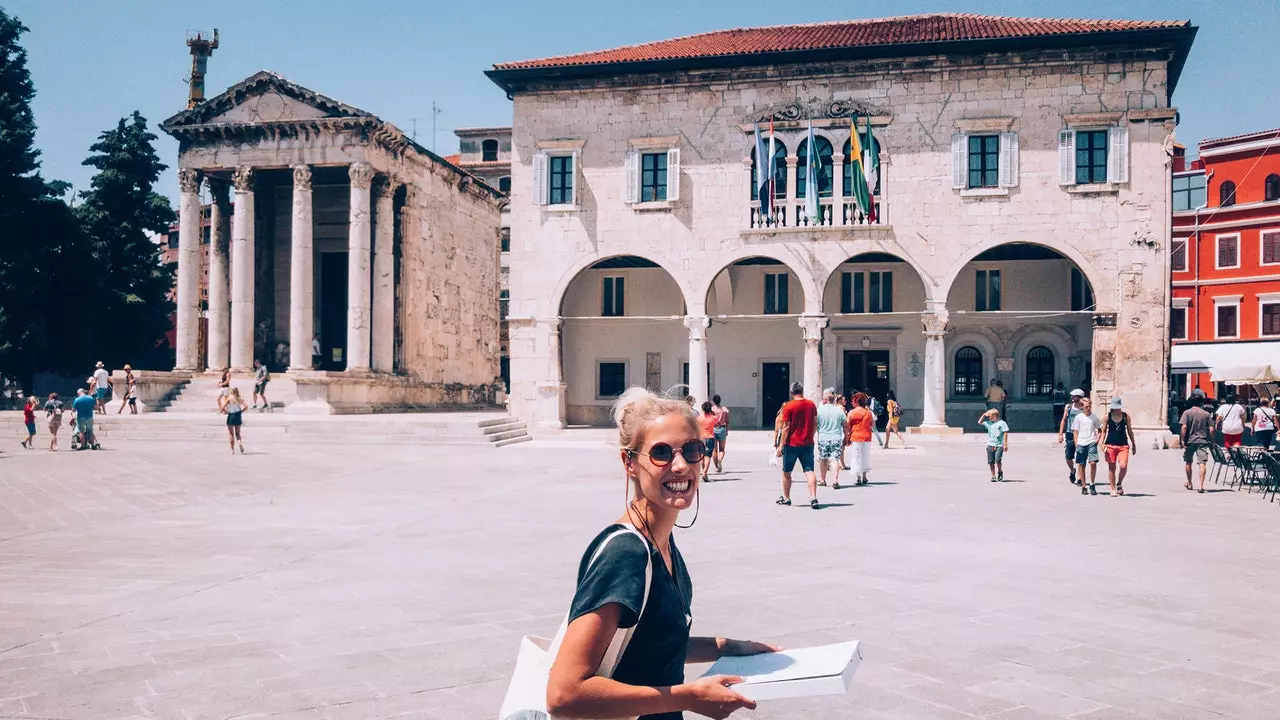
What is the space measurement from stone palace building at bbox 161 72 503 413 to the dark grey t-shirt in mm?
28843

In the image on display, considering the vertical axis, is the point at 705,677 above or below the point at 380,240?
below

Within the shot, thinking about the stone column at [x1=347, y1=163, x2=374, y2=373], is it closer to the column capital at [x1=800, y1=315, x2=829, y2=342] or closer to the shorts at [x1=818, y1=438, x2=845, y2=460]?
the column capital at [x1=800, y1=315, x2=829, y2=342]

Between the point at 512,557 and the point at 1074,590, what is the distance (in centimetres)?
466

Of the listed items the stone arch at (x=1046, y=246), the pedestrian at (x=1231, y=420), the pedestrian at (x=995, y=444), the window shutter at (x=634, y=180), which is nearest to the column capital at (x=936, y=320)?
the stone arch at (x=1046, y=246)

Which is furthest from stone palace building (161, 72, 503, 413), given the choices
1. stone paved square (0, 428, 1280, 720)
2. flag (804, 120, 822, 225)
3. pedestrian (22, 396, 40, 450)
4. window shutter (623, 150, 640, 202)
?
stone paved square (0, 428, 1280, 720)

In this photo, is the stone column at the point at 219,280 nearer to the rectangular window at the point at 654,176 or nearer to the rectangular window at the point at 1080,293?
the rectangular window at the point at 654,176

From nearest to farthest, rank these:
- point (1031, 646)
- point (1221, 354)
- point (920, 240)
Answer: point (1031, 646) < point (920, 240) < point (1221, 354)

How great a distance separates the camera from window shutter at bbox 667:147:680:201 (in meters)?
27.9

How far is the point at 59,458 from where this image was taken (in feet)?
63.4

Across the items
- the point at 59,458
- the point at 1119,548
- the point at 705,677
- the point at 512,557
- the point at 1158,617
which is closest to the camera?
the point at 705,677

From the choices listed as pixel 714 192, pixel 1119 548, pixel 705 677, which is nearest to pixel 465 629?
pixel 705 677

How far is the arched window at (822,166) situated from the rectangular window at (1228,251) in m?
23.9

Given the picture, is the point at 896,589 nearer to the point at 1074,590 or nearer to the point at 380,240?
the point at 1074,590

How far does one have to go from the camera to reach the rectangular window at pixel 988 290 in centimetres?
3008
